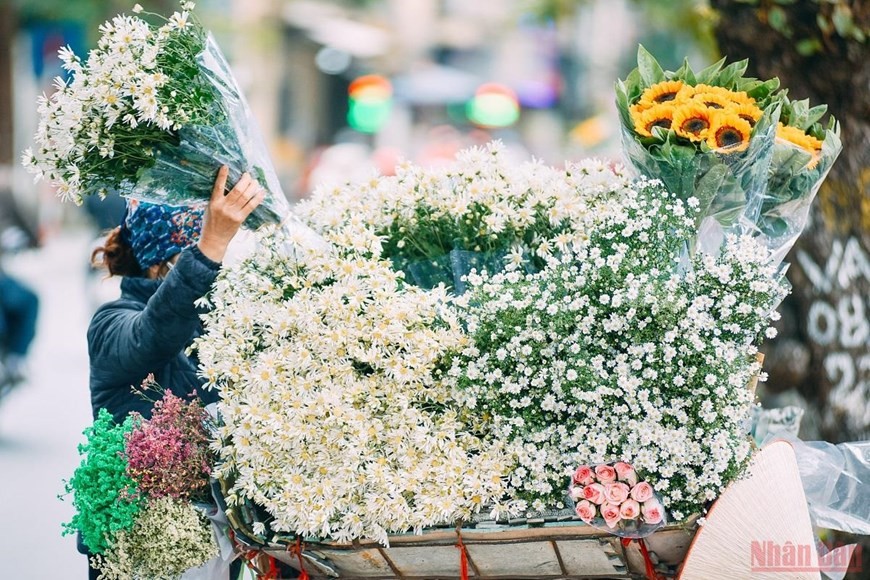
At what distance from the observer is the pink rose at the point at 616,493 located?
7.61 ft

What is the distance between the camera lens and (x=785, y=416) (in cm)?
332

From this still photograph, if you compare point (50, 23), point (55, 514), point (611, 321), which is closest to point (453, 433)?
point (611, 321)

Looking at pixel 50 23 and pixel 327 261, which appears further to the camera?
pixel 50 23

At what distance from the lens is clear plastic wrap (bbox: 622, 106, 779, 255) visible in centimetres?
262

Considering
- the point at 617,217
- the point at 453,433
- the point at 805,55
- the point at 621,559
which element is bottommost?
the point at 621,559

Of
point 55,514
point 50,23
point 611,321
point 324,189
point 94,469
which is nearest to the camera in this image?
point 611,321

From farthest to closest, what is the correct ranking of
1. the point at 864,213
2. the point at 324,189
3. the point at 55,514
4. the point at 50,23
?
the point at 50,23 → the point at 55,514 → the point at 864,213 → the point at 324,189

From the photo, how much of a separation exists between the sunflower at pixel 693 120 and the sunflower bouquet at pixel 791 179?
0.77ft

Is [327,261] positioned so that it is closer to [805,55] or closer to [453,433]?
[453,433]

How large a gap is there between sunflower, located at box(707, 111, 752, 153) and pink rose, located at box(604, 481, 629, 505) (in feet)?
2.88

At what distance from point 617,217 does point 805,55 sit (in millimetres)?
2001

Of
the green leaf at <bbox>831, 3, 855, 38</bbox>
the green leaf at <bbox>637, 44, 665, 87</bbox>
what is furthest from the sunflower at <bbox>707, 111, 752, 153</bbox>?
the green leaf at <bbox>831, 3, 855, 38</bbox>

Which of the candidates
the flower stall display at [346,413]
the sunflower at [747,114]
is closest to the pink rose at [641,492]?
the flower stall display at [346,413]

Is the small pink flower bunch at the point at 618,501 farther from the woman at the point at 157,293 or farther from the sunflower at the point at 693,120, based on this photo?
the woman at the point at 157,293
